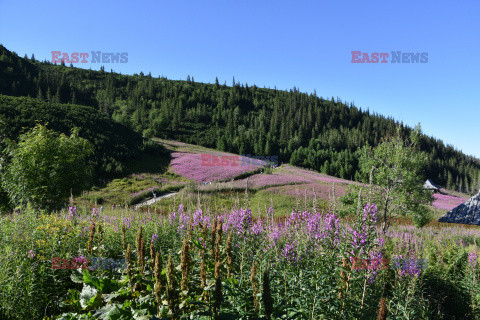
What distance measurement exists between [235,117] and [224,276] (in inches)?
3698

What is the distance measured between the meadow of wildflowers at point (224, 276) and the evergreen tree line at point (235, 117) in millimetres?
55271

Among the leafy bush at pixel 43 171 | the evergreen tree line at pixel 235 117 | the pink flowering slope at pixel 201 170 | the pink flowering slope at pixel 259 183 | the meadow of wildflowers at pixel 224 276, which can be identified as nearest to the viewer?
the meadow of wildflowers at pixel 224 276

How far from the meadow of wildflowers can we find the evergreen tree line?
55271mm

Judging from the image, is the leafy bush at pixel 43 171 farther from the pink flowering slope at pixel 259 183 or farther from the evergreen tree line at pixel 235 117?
the evergreen tree line at pixel 235 117

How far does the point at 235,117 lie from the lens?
314 ft

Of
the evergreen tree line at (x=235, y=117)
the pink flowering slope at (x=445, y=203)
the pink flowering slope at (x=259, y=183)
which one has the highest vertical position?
the evergreen tree line at (x=235, y=117)

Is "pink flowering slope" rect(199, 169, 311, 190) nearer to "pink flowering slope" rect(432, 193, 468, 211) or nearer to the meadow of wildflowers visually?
"pink flowering slope" rect(432, 193, 468, 211)

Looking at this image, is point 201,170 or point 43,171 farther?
point 201,170

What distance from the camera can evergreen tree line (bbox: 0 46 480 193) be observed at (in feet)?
215

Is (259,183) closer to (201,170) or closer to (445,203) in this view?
(201,170)

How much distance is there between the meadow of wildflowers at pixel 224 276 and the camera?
106 inches

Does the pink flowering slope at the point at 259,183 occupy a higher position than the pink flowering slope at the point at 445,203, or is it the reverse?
the pink flowering slope at the point at 259,183

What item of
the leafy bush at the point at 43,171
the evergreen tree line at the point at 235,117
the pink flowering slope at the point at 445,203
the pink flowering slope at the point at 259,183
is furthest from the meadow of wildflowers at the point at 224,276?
the evergreen tree line at the point at 235,117

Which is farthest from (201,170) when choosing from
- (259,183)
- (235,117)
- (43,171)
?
(235,117)
